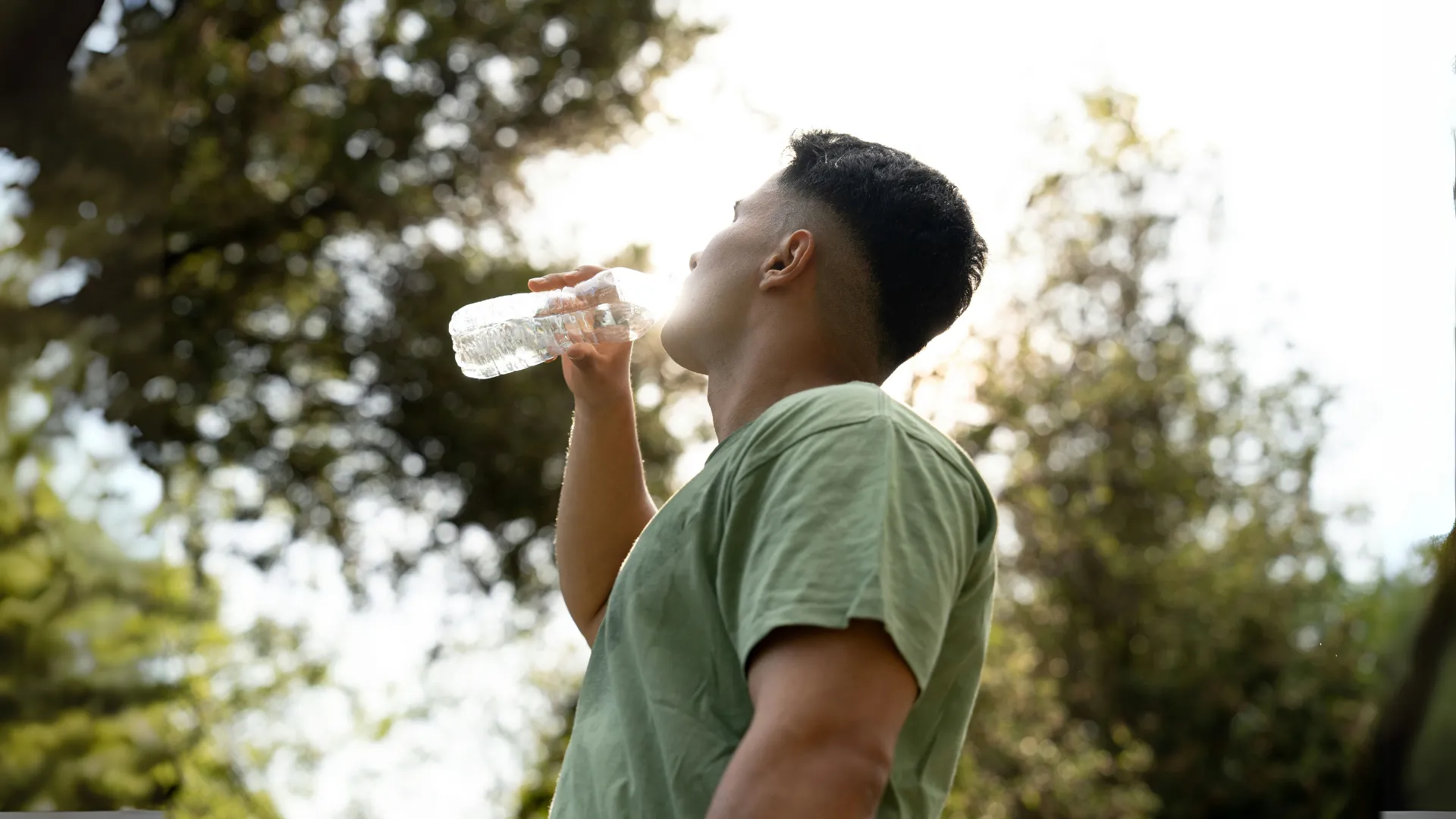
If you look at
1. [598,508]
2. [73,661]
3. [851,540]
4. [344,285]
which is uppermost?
[851,540]

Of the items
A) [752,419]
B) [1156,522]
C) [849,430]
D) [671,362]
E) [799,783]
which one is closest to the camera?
[799,783]

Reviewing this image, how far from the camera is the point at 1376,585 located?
5.10m

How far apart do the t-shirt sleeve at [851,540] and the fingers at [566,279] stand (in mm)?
486

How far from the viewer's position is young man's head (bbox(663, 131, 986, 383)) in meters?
0.99

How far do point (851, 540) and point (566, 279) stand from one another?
2.01 ft

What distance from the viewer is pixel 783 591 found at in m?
0.65

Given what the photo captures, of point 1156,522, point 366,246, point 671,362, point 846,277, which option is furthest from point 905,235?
point 1156,522

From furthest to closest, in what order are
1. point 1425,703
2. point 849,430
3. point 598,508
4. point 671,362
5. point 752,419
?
1. point 671,362
2. point 1425,703
3. point 598,508
4. point 752,419
5. point 849,430

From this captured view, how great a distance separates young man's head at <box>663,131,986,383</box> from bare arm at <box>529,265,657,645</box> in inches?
7.0

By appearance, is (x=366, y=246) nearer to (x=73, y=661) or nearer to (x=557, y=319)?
(x=73, y=661)

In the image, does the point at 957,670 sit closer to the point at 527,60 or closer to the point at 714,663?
the point at 714,663

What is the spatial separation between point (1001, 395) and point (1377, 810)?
83.7 inches

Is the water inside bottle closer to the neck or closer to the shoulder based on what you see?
the neck

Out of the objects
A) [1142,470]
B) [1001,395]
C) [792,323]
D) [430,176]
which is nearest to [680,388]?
[430,176]
